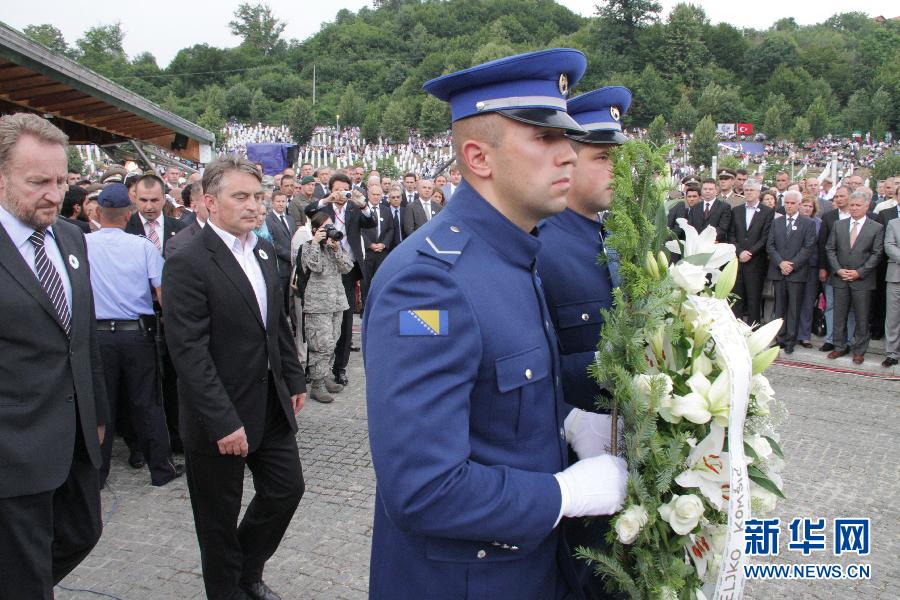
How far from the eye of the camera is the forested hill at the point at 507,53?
7281cm

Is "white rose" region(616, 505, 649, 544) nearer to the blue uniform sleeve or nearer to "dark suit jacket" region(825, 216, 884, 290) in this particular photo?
the blue uniform sleeve

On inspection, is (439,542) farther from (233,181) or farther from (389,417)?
(233,181)

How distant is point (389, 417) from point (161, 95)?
8997 cm

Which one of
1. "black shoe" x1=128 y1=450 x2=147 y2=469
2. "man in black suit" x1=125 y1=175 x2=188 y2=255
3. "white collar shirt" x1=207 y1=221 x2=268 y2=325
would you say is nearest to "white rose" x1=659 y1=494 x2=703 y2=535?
"white collar shirt" x1=207 y1=221 x2=268 y2=325

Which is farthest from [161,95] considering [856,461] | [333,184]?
[856,461]

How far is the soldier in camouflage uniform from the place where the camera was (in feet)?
23.4

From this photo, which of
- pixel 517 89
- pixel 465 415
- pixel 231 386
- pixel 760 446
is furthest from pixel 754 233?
pixel 465 415

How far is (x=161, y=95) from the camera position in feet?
268

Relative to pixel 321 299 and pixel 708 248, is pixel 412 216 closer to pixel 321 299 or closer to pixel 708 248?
pixel 321 299

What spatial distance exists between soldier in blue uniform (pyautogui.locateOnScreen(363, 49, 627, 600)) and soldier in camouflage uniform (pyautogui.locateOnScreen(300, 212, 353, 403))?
5.37 m

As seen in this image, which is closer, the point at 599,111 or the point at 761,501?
the point at 761,501

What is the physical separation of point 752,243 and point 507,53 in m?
76.8

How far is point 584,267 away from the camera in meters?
2.66

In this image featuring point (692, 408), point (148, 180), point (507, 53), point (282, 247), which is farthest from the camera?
point (507, 53)
